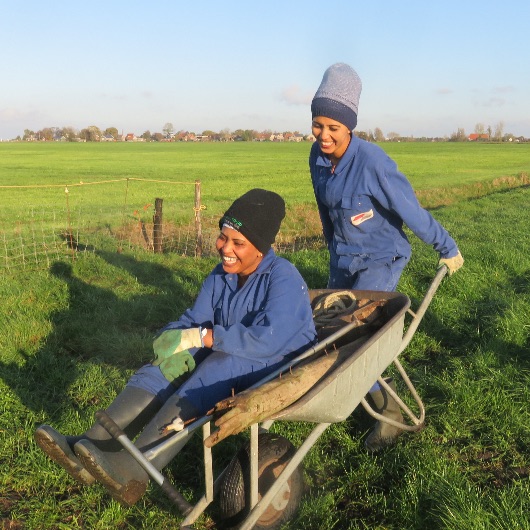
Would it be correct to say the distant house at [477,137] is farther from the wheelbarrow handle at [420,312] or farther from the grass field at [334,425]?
the wheelbarrow handle at [420,312]

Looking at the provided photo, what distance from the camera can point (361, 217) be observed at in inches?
157

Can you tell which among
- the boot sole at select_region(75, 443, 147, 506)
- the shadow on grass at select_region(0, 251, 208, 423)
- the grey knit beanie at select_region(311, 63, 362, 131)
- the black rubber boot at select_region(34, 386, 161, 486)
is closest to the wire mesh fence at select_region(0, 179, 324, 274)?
the shadow on grass at select_region(0, 251, 208, 423)

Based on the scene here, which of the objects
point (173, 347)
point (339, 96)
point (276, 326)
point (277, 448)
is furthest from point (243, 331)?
point (339, 96)

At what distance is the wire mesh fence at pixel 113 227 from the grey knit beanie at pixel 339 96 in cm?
595

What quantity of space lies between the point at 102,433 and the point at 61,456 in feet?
0.73

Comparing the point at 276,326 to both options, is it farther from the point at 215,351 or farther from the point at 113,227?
the point at 113,227

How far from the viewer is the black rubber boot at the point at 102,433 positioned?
8.20ft

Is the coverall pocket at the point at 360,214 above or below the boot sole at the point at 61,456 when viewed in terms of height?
above

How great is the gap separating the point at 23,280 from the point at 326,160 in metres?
4.93

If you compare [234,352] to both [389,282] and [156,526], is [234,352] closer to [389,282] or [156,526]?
[156,526]

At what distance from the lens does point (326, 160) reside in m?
4.10

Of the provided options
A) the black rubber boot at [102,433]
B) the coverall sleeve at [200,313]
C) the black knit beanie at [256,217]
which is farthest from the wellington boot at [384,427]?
the black rubber boot at [102,433]

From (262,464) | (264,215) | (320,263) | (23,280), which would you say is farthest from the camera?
(320,263)

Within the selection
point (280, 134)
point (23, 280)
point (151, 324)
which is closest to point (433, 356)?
point (151, 324)
